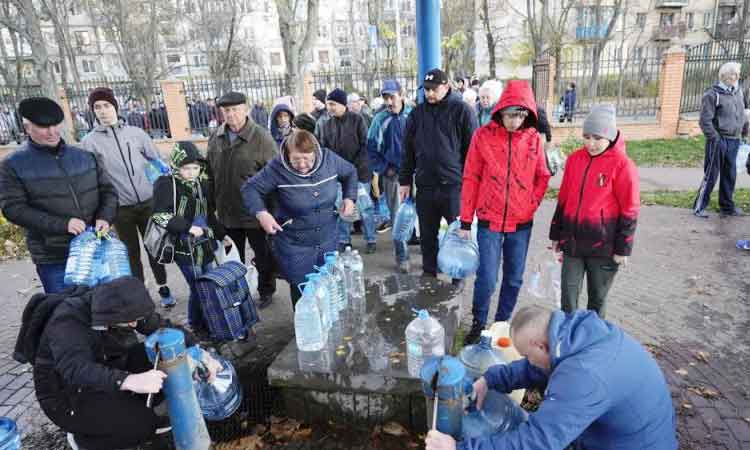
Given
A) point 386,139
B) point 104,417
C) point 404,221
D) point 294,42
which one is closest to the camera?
point 104,417

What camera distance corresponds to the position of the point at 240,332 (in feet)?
11.7

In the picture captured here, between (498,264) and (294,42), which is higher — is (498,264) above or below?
below

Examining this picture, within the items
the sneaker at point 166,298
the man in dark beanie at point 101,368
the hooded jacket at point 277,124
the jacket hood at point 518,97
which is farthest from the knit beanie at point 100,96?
the jacket hood at point 518,97

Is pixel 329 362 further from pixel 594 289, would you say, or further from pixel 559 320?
pixel 594 289

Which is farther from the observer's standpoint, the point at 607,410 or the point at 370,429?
the point at 370,429

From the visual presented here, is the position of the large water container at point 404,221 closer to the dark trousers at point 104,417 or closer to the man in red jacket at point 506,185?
the man in red jacket at point 506,185

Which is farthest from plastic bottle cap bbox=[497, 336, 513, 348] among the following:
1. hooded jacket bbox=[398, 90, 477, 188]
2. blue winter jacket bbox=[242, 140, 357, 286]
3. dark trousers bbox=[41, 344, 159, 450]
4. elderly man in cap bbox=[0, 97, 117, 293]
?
elderly man in cap bbox=[0, 97, 117, 293]

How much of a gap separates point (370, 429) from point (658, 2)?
1772 inches

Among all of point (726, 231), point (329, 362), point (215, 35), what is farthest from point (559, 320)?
point (215, 35)

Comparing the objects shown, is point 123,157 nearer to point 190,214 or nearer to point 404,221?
point 190,214

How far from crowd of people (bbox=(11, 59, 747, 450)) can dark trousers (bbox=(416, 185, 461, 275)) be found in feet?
0.04

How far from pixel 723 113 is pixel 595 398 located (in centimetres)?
623

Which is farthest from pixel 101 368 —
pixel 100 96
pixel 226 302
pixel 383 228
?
pixel 383 228

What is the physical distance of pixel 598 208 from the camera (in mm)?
3260
